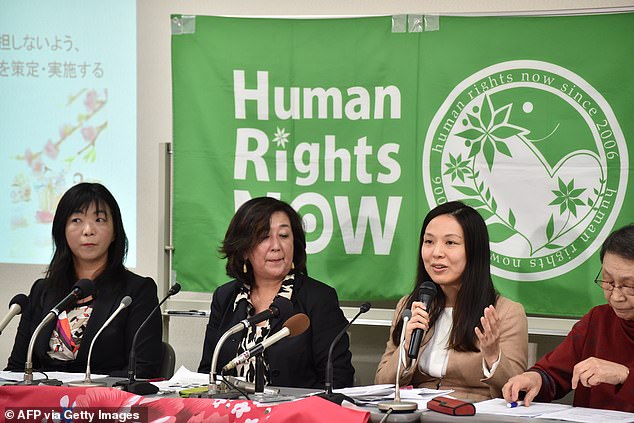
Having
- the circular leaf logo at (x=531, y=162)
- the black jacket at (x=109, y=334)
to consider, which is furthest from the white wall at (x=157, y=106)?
the circular leaf logo at (x=531, y=162)

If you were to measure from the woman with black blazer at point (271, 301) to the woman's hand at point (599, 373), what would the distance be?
969 millimetres

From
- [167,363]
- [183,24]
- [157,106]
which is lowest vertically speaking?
[167,363]

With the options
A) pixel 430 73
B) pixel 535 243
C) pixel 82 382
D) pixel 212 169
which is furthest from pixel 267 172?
pixel 82 382

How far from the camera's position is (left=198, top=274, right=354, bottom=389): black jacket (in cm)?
331

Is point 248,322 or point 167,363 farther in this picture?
point 167,363

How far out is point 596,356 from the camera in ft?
9.36

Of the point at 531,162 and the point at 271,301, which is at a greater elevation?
the point at 531,162

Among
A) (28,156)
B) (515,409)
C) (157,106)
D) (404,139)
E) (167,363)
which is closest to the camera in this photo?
(515,409)

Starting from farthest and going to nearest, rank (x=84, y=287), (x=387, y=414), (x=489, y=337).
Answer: (x=84, y=287) → (x=489, y=337) → (x=387, y=414)

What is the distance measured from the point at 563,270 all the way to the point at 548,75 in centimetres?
83

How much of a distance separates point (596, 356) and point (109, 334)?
185cm

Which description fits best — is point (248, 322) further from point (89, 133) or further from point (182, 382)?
point (89, 133)

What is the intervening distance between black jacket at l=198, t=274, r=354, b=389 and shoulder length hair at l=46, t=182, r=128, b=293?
1.79ft

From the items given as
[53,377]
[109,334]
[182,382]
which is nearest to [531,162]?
[182,382]
